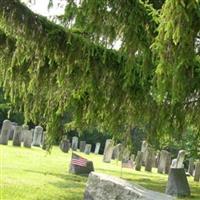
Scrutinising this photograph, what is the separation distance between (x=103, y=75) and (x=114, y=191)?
2.89 m

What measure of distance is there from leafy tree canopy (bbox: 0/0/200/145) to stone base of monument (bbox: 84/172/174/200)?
3.92 feet

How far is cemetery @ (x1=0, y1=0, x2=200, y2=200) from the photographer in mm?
6730

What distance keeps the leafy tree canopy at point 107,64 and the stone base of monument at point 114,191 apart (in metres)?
1.20

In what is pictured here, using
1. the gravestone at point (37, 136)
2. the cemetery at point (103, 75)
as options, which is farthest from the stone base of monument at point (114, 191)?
the gravestone at point (37, 136)

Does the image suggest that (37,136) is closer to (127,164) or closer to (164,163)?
(127,164)

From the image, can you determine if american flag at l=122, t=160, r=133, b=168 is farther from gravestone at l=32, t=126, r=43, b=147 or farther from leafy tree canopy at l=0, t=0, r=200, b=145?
leafy tree canopy at l=0, t=0, r=200, b=145

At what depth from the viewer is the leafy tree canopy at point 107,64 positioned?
21.8 feet

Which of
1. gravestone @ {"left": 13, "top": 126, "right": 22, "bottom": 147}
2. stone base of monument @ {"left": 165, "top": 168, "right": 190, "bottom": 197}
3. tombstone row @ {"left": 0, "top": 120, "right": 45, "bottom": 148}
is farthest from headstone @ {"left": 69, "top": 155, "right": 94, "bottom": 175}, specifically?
gravestone @ {"left": 13, "top": 126, "right": 22, "bottom": 147}

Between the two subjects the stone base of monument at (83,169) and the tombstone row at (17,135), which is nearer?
the stone base of monument at (83,169)

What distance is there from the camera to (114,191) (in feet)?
23.1

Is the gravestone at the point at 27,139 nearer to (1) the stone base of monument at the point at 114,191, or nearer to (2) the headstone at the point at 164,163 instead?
(2) the headstone at the point at 164,163

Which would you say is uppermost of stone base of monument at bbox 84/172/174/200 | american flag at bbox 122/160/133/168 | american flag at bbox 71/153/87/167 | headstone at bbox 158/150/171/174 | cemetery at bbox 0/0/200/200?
cemetery at bbox 0/0/200/200

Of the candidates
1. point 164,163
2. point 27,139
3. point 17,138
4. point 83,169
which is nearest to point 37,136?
point 27,139

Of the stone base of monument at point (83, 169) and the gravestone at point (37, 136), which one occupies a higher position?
the gravestone at point (37, 136)
